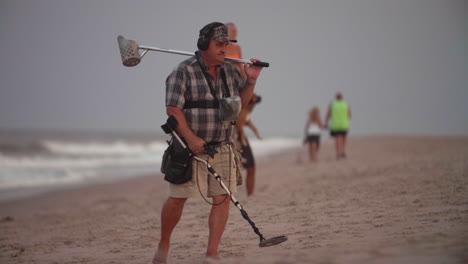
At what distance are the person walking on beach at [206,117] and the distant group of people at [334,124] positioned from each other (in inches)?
472

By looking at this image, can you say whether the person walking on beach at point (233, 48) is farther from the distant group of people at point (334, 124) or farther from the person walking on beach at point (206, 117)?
the distant group of people at point (334, 124)

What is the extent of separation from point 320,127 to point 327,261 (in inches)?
532

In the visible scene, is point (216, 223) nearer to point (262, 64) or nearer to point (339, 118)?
point (262, 64)

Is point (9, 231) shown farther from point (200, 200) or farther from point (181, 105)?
point (181, 105)

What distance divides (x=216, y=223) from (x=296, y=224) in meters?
1.85

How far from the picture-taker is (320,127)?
16.8 m

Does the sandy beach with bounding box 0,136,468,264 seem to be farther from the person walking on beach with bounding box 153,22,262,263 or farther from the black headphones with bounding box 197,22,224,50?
the black headphones with bounding box 197,22,224,50

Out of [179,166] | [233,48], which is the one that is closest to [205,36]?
[179,166]

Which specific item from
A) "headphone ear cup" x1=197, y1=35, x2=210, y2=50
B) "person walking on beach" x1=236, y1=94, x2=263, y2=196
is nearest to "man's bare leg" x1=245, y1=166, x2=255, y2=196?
"person walking on beach" x1=236, y1=94, x2=263, y2=196

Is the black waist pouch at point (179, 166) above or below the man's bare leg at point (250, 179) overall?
above

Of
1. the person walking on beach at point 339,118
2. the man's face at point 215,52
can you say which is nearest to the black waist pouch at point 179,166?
the man's face at point 215,52

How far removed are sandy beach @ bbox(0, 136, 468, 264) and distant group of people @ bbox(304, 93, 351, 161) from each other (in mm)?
5539

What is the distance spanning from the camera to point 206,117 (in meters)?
4.16

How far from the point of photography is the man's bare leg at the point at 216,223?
4.19m
